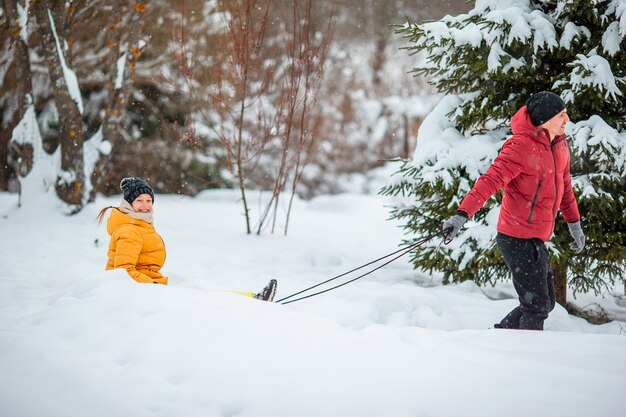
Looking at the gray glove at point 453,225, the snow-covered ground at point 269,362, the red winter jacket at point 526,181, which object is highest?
the red winter jacket at point 526,181

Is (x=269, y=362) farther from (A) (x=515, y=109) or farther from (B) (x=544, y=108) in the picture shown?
(A) (x=515, y=109)

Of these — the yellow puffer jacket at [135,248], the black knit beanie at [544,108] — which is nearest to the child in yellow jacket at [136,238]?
the yellow puffer jacket at [135,248]

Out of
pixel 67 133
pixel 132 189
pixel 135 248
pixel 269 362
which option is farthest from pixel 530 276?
pixel 67 133

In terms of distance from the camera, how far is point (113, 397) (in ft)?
6.92

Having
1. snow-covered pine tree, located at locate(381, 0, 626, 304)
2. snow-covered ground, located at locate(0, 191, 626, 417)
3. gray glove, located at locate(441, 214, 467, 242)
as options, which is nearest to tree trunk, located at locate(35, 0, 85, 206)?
snow-covered ground, located at locate(0, 191, 626, 417)

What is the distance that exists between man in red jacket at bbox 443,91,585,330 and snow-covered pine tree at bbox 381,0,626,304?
0.92 m

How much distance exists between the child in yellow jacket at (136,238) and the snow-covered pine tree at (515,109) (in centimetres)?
186

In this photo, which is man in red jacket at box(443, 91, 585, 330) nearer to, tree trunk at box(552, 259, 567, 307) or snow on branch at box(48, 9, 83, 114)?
tree trunk at box(552, 259, 567, 307)

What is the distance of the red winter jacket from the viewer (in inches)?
115

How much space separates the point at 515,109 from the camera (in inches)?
164

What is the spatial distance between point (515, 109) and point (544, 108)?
132cm

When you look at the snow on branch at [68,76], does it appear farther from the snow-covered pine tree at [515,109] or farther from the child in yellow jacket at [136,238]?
the snow-covered pine tree at [515,109]

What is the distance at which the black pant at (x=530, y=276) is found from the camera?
117 inches

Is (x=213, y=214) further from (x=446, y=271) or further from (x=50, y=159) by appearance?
(x=446, y=271)
